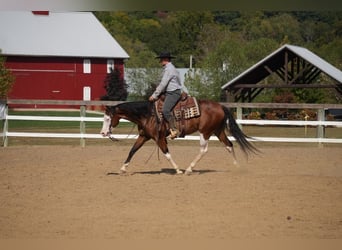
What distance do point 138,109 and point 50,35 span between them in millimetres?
34590

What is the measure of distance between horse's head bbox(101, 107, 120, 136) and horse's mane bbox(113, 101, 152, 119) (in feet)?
0.42

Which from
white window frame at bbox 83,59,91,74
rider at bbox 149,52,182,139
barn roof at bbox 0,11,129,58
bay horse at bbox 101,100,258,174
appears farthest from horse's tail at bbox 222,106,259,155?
white window frame at bbox 83,59,91,74

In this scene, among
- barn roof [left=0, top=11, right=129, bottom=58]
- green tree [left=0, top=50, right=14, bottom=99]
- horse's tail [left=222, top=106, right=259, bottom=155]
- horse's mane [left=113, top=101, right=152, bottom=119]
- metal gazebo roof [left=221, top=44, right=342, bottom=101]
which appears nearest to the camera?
horse's mane [left=113, top=101, right=152, bottom=119]

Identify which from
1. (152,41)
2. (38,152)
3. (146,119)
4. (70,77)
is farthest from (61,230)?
(152,41)

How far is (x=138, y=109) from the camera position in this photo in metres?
9.44

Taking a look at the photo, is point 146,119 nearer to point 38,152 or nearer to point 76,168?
point 76,168

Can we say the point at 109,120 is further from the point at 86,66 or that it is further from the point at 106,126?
the point at 86,66

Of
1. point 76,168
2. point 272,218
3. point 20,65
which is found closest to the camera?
point 272,218

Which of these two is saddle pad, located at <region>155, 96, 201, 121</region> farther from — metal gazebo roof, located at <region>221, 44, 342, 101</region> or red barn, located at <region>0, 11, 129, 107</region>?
red barn, located at <region>0, 11, 129, 107</region>

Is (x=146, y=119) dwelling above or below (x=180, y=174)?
above

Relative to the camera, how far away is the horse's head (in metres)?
9.44

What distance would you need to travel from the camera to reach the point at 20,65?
42188mm

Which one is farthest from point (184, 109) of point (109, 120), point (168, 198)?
point (168, 198)

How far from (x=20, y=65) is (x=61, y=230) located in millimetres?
37859
